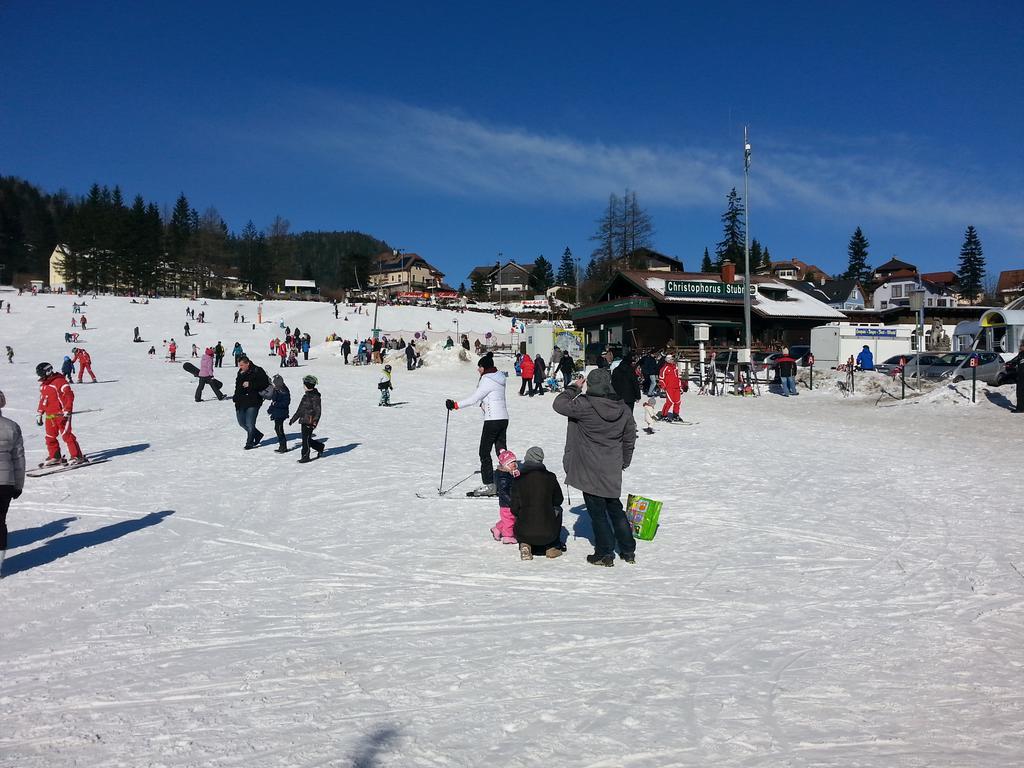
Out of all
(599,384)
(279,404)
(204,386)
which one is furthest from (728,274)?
(599,384)

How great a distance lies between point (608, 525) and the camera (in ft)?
19.8

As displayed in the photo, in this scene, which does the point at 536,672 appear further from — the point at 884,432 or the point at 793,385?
the point at 793,385

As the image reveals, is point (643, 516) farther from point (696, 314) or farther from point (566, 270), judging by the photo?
point (566, 270)

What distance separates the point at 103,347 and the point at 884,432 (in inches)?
1695

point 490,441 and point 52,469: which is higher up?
point 490,441

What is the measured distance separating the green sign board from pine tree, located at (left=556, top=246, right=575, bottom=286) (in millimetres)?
96378

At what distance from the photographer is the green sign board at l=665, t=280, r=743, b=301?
36875mm

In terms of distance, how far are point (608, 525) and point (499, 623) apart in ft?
5.30

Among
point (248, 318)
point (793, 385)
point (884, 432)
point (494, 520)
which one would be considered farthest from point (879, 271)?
point (494, 520)

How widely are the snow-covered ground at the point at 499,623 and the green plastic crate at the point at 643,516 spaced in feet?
0.80

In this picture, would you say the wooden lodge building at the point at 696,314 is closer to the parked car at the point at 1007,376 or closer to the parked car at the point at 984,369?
the parked car at the point at 984,369

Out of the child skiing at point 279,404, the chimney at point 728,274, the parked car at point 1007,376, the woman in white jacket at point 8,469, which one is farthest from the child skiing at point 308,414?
the chimney at point 728,274

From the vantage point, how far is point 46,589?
18.4ft

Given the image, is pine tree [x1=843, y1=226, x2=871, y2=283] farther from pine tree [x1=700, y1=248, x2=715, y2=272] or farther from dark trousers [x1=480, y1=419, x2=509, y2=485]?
dark trousers [x1=480, y1=419, x2=509, y2=485]
